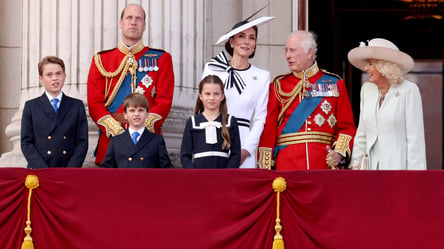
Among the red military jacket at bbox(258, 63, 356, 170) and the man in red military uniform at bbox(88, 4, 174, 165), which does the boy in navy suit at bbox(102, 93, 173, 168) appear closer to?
the man in red military uniform at bbox(88, 4, 174, 165)

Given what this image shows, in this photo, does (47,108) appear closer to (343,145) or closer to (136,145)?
(136,145)

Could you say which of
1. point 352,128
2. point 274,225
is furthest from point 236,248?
point 352,128

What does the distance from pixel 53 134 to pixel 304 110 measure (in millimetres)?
1907

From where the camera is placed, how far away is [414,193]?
27.4 ft

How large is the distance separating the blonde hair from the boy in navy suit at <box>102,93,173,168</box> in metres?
1.67

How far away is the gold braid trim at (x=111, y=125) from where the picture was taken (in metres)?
9.45

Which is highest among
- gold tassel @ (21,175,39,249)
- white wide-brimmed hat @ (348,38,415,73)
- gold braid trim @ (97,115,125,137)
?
white wide-brimmed hat @ (348,38,415,73)

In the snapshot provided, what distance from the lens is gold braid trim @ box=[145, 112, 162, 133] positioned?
9.51 m

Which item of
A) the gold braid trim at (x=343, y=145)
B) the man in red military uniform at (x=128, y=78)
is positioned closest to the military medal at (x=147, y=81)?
the man in red military uniform at (x=128, y=78)

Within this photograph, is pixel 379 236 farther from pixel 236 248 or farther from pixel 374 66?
pixel 374 66

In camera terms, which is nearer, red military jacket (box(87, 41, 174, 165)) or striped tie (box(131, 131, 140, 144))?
striped tie (box(131, 131, 140, 144))

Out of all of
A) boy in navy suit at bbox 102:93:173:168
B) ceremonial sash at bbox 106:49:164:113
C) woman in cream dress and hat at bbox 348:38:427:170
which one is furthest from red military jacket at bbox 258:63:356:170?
ceremonial sash at bbox 106:49:164:113

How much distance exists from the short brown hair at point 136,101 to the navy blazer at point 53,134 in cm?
38

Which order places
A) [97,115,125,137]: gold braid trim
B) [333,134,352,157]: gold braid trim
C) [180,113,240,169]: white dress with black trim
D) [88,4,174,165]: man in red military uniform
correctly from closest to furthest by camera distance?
[180,113,240,169]: white dress with black trim, [97,115,125,137]: gold braid trim, [333,134,352,157]: gold braid trim, [88,4,174,165]: man in red military uniform
